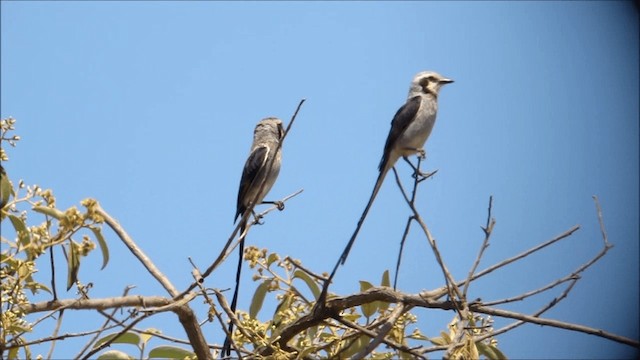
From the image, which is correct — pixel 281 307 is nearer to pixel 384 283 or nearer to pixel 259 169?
pixel 384 283

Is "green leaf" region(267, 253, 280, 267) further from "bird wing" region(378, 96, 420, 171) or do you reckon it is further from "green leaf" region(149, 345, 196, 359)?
"bird wing" region(378, 96, 420, 171)

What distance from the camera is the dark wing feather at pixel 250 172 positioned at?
15.5ft

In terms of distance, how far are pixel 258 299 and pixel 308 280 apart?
0.58 ft

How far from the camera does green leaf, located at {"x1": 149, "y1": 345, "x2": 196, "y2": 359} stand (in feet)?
8.46

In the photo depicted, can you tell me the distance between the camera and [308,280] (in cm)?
271

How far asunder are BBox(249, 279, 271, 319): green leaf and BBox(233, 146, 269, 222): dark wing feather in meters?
1.96

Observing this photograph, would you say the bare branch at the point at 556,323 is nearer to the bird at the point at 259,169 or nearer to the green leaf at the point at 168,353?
the green leaf at the point at 168,353

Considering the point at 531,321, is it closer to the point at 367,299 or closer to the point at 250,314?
the point at 367,299

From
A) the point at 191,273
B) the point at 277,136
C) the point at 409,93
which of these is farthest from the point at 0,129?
the point at 277,136

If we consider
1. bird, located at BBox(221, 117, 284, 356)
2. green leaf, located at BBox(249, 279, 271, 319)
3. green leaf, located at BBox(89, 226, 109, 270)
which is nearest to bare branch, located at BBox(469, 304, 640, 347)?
green leaf, located at BBox(249, 279, 271, 319)

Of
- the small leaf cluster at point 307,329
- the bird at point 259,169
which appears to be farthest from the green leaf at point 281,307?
the bird at point 259,169

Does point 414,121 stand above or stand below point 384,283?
above

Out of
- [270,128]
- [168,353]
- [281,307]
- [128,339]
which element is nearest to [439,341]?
[281,307]

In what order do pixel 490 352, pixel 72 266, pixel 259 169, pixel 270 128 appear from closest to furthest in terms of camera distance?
pixel 72 266
pixel 490 352
pixel 259 169
pixel 270 128
